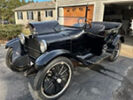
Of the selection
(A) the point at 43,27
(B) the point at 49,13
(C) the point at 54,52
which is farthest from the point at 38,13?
(C) the point at 54,52

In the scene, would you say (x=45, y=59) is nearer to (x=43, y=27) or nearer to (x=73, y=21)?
(x=43, y=27)

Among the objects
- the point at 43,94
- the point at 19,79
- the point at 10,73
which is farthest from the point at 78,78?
the point at 10,73

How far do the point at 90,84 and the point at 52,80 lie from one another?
93 cm

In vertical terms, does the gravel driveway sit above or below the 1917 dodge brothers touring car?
below

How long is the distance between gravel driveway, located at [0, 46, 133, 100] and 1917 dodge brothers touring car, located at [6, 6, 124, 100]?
27cm

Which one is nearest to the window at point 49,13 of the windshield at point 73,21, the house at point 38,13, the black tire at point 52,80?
the house at point 38,13

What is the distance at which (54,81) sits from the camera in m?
2.07

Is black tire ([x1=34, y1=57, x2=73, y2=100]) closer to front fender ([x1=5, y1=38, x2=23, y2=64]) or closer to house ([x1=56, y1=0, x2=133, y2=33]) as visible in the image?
front fender ([x1=5, y1=38, x2=23, y2=64])

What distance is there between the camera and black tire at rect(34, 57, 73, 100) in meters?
1.78

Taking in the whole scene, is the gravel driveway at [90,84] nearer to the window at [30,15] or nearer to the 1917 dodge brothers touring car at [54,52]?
the 1917 dodge brothers touring car at [54,52]

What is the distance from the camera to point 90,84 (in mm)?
2441

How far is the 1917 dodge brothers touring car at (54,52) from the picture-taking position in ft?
6.13

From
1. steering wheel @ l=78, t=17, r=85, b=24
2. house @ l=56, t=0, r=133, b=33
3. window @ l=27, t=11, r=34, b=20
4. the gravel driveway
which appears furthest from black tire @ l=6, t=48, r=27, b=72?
window @ l=27, t=11, r=34, b=20

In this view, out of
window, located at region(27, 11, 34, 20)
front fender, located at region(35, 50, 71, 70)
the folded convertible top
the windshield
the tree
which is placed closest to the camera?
front fender, located at region(35, 50, 71, 70)
